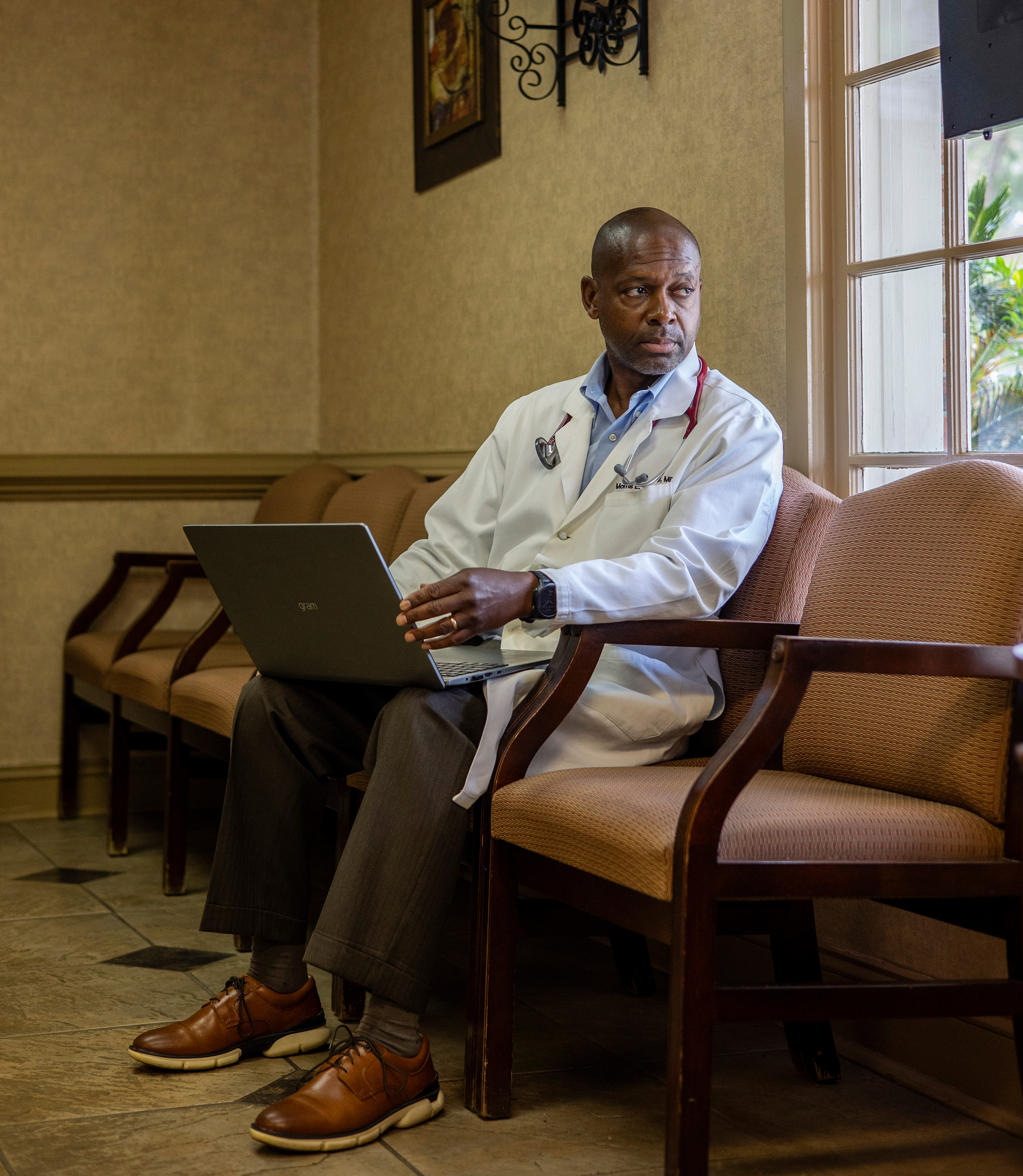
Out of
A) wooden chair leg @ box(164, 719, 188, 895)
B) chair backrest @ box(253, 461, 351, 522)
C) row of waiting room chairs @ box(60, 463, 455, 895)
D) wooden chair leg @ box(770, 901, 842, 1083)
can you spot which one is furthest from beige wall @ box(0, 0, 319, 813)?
wooden chair leg @ box(770, 901, 842, 1083)

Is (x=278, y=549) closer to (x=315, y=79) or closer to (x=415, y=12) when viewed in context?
(x=415, y=12)

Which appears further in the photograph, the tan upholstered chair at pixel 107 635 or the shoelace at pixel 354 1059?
the tan upholstered chair at pixel 107 635

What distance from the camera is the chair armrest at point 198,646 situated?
3195 millimetres

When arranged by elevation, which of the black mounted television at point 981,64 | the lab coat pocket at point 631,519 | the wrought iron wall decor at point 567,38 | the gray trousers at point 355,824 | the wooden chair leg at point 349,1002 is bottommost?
the wooden chair leg at point 349,1002

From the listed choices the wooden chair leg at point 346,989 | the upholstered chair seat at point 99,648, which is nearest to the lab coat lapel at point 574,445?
the wooden chair leg at point 346,989

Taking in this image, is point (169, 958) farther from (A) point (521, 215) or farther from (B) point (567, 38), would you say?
(B) point (567, 38)

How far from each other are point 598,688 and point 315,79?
122 inches

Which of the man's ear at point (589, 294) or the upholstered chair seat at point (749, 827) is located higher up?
the man's ear at point (589, 294)

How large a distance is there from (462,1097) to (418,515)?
4.95 feet

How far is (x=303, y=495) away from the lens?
3.88 m

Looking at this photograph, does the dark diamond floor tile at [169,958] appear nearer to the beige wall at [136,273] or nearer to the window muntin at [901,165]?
the beige wall at [136,273]

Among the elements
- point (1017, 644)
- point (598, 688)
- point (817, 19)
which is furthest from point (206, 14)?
point (1017, 644)

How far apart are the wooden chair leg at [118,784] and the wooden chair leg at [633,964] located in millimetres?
1631

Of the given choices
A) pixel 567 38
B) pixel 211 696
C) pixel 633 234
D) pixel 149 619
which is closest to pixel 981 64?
pixel 633 234
